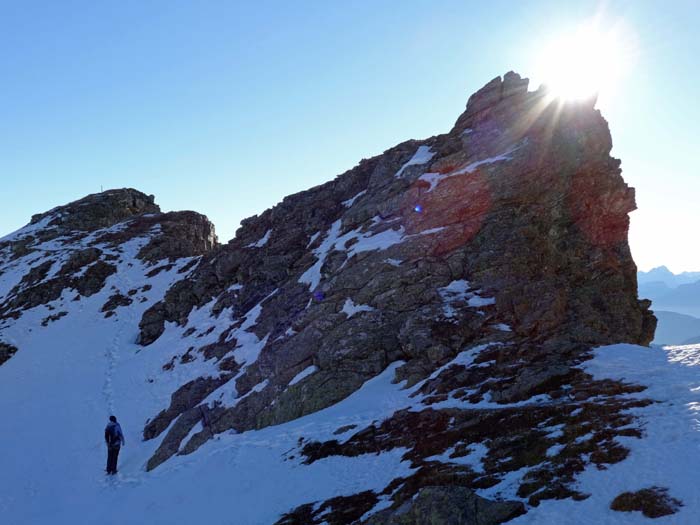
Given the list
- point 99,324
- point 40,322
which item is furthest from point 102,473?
point 40,322

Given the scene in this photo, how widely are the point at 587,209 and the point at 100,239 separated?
55918mm

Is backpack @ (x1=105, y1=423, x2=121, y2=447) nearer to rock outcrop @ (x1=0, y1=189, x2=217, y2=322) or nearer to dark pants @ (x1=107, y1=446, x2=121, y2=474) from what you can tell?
dark pants @ (x1=107, y1=446, x2=121, y2=474)

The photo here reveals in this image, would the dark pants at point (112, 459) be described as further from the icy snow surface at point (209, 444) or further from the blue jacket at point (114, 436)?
the icy snow surface at point (209, 444)

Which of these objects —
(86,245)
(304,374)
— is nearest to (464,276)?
(304,374)

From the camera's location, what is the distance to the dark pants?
79.8 ft

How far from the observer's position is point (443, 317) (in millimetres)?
23109

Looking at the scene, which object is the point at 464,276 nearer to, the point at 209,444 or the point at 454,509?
the point at 209,444

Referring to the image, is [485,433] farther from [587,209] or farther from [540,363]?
[587,209]

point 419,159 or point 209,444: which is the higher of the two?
point 419,159

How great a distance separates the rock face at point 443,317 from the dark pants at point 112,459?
2157 mm

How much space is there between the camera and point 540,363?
720 inches

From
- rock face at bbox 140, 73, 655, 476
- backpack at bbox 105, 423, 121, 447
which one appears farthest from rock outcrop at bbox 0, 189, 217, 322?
backpack at bbox 105, 423, 121, 447

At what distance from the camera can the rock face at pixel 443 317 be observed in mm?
12906

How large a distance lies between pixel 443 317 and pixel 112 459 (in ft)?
56.0
